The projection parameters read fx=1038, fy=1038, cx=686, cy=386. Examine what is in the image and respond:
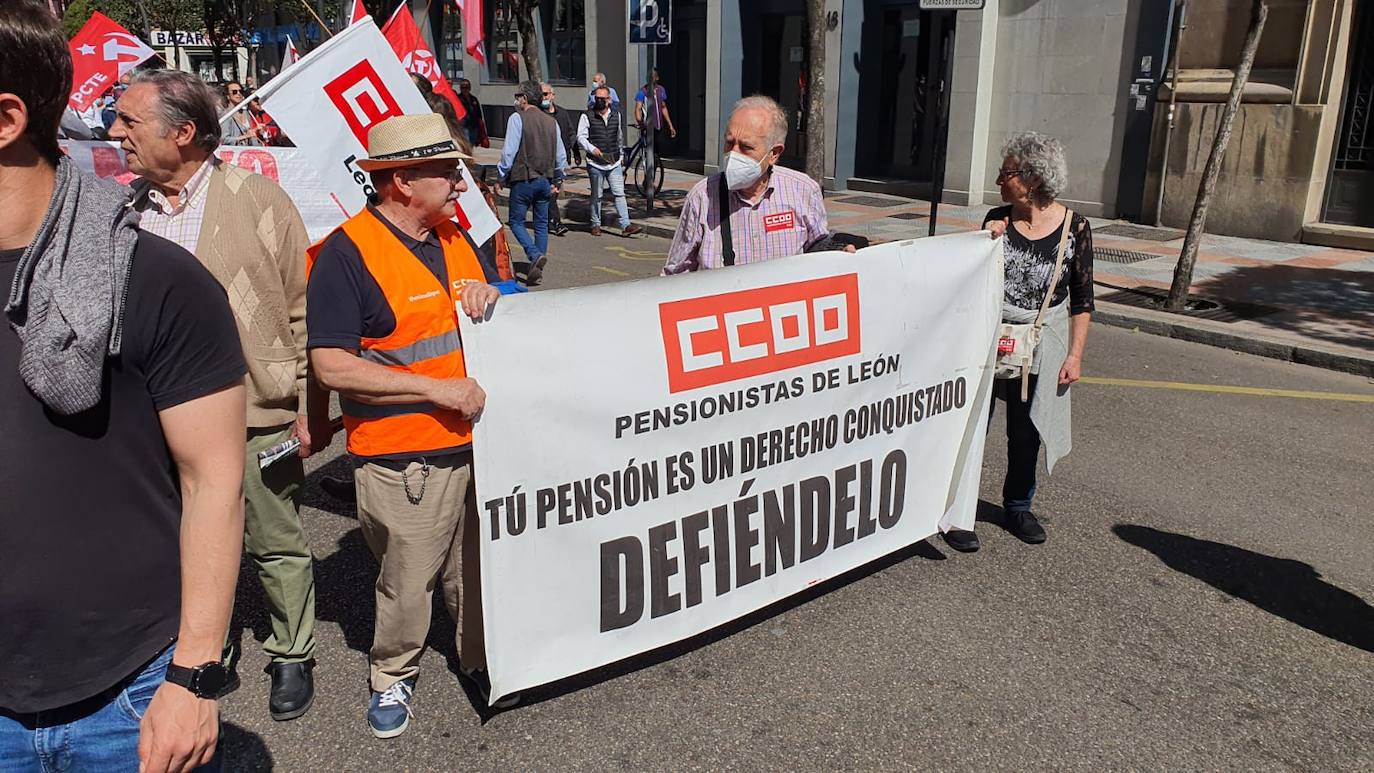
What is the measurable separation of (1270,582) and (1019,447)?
3.73 feet

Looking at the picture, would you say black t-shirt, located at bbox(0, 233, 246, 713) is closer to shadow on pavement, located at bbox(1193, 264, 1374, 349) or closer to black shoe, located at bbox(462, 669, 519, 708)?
black shoe, located at bbox(462, 669, 519, 708)

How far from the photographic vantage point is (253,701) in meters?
3.44

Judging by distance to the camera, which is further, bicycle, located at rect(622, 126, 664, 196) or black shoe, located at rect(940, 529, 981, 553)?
bicycle, located at rect(622, 126, 664, 196)

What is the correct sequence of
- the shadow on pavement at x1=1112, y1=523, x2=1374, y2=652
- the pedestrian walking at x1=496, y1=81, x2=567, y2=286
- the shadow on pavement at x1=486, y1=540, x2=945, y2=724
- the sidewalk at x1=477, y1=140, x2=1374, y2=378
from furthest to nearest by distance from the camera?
the pedestrian walking at x1=496, y1=81, x2=567, y2=286, the sidewalk at x1=477, y1=140, x2=1374, y2=378, the shadow on pavement at x1=1112, y1=523, x2=1374, y2=652, the shadow on pavement at x1=486, y1=540, x2=945, y2=724

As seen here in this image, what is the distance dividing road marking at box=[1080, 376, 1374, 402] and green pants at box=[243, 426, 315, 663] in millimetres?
5683

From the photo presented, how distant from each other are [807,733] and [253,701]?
183cm

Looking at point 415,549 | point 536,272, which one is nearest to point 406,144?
point 415,549

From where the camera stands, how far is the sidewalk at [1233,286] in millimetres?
8430

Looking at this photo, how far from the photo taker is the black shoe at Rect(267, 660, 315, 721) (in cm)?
334

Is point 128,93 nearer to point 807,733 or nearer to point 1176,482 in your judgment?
point 807,733

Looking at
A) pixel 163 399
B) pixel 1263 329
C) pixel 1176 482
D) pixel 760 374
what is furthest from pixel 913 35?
pixel 163 399

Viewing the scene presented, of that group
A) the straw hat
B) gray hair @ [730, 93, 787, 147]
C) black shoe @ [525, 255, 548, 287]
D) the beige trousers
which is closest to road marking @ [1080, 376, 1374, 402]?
gray hair @ [730, 93, 787, 147]

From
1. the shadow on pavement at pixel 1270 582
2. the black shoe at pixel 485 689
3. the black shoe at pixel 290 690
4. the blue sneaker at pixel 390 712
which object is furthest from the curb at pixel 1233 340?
the black shoe at pixel 290 690

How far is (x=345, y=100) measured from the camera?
4.98 meters
